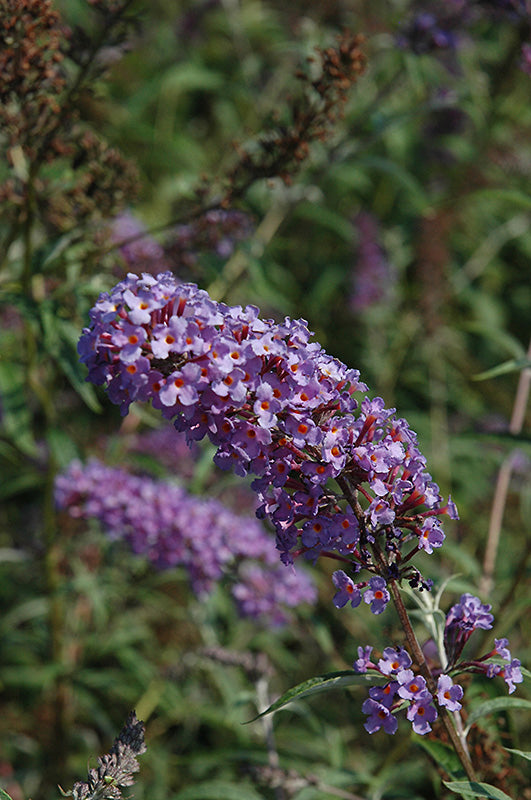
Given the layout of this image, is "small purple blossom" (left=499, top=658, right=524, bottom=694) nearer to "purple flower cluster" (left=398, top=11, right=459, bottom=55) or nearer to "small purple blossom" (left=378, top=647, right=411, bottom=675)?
"small purple blossom" (left=378, top=647, right=411, bottom=675)

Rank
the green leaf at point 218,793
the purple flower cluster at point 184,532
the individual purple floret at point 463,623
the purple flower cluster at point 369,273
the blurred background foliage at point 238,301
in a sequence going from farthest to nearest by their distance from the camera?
1. the purple flower cluster at point 369,273
2. the purple flower cluster at point 184,532
3. the blurred background foliage at point 238,301
4. the green leaf at point 218,793
5. the individual purple floret at point 463,623

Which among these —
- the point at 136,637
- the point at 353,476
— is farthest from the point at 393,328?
the point at 353,476

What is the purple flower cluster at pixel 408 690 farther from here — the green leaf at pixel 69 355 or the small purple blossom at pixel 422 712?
the green leaf at pixel 69 355

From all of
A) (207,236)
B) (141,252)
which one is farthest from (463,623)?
(141,252)

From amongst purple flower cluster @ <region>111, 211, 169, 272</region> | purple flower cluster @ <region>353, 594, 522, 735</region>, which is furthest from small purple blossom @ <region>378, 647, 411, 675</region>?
purple flower cluster @ <region>111, 211, 169, 272</region>

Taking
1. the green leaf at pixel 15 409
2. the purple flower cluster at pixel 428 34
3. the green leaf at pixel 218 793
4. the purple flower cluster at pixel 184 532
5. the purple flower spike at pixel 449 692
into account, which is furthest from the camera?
the purple flower cluster at pixel 428 34

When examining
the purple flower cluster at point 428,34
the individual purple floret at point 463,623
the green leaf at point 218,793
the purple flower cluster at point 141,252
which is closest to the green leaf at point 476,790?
the individual purple floret at point 463,623

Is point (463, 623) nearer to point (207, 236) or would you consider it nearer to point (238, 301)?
point (207, 236)
